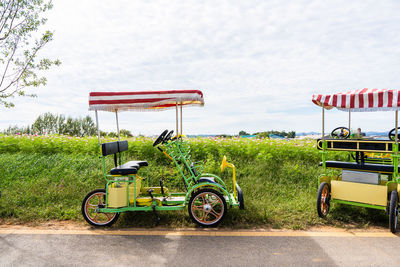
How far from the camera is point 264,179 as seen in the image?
700 centimetres

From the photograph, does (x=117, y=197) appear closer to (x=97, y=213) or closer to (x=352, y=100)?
(x=97, y=213)

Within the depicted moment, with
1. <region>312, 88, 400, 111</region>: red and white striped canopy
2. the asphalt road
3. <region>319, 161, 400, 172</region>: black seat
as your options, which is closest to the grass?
the asphalt road

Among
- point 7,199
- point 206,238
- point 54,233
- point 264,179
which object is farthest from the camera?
point 264,179

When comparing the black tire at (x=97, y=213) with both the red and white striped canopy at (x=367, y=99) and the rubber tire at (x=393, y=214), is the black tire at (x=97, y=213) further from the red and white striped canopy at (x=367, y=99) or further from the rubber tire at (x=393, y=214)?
the rubber tire at (x=393, y=214)

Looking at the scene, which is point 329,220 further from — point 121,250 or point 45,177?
point 45,177

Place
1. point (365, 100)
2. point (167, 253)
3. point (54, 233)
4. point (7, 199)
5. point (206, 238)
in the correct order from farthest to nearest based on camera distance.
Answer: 1. point (7, 199)
2. point (365, 100)
3. point (54, 233)
4. point (206, 238)
5. point (167, 253)

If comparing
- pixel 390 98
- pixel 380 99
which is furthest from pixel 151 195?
pixel 390 98

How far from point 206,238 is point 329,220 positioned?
7.60ft

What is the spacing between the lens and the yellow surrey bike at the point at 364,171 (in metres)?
4.72

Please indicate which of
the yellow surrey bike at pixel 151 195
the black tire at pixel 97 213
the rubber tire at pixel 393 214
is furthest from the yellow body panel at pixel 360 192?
the black tire at pixel 97 213

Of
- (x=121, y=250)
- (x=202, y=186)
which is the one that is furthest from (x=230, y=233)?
(x=121, y=250)

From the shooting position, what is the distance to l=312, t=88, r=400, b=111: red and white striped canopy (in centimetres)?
468

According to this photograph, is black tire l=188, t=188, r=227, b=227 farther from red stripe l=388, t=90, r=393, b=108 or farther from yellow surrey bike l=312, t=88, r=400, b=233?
red stripe l=388, t=90, r=393, b=108

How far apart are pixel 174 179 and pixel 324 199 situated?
342cm
